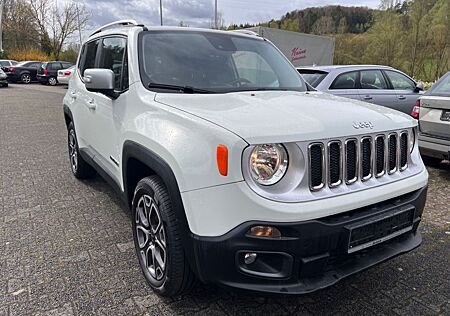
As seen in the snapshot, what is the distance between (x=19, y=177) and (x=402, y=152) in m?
4.84

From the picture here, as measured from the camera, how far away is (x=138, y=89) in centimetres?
277

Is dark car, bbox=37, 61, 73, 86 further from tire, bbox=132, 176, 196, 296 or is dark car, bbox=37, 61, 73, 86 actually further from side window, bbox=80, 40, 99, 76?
tire, bbox=132, 176, 196, 296

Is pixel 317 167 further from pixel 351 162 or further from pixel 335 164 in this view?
pixel 351 162

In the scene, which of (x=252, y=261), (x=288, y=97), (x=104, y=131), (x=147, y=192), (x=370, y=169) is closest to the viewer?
(x=252, y=261)

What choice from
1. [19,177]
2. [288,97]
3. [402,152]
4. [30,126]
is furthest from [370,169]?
[30,126]

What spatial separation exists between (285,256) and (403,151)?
4.06 feet

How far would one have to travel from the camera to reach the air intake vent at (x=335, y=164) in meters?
2.05

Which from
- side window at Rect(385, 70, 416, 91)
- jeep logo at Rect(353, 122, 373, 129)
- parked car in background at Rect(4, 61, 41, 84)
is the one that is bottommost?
parked car in background at Rect(4, 61, 41, 84)

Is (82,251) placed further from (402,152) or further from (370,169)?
(402,152)

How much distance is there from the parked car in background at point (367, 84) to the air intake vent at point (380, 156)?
4.14 m

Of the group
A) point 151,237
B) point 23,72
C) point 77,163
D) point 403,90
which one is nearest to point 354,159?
point 151,237

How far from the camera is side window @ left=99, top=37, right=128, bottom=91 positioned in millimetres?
3135

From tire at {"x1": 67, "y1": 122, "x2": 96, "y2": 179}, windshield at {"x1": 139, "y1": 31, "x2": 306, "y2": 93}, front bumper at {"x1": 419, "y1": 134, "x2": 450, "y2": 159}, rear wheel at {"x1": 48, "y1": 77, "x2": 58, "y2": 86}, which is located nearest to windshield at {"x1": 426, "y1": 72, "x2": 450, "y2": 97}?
front bumper at {"x1": 419, "y1": 134, "x2": 450, "y2": 159}

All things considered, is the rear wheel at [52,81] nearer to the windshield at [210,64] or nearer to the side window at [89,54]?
the side window at [89,54]
